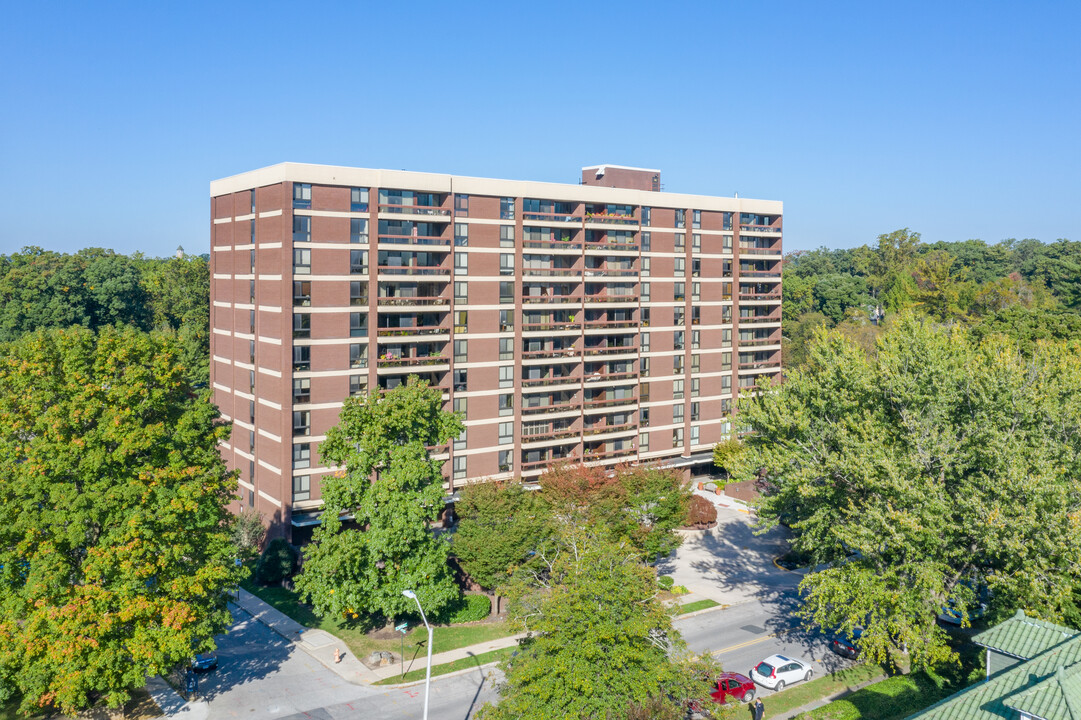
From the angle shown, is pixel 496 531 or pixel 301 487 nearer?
pixel 496 531

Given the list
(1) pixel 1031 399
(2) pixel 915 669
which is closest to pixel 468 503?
(2) pixel 915 669

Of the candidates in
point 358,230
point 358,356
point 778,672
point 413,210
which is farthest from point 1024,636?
point 358,230

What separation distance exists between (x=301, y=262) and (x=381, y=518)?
22313mm

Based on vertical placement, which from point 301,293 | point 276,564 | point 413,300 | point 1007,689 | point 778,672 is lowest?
point 778,672

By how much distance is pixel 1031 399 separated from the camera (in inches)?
1468

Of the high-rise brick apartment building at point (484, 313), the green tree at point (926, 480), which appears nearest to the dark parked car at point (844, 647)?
the green tree at point (926, 480)

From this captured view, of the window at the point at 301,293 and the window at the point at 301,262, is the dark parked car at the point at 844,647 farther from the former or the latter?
the window at the point at 301,262

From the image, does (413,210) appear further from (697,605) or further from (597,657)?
(597,657)

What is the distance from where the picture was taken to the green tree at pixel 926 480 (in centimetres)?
3359

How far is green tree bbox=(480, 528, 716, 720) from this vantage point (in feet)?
88.8

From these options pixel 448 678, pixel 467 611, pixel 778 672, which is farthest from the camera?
pixel 467 611

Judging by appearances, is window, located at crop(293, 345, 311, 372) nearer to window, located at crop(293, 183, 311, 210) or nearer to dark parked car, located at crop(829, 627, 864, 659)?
window, located at crop(293, 183, 311, 210)

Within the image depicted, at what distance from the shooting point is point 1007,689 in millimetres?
23688

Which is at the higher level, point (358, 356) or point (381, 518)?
point (358, 356)
